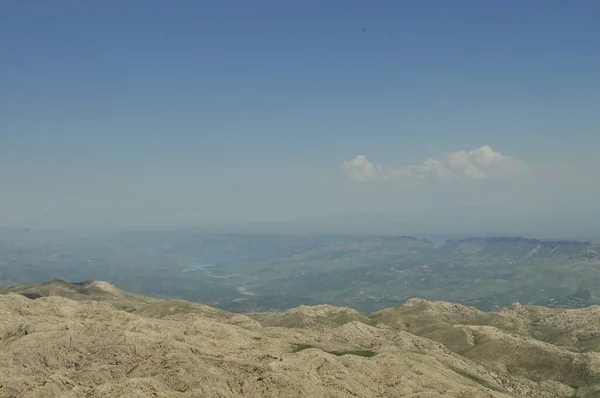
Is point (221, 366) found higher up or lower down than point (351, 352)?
higher up

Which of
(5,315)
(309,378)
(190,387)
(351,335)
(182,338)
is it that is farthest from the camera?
(351,335)

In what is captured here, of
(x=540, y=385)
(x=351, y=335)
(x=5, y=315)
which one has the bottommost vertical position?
(x=540, y=385)

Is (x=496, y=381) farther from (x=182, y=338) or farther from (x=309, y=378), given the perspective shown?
(x=182, y=338)

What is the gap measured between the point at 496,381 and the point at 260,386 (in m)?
83.0

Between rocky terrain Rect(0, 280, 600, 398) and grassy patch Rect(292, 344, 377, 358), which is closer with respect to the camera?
rocky terrain Rect(0, 280, 600, 398)

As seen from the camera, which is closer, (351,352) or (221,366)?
(221,366)

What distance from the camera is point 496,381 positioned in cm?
12700

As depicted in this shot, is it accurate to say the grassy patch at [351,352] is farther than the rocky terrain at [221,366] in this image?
Yes

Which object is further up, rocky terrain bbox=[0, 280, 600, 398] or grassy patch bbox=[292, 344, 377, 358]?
rocky terrain bbox=[0, 280, 600, 398]

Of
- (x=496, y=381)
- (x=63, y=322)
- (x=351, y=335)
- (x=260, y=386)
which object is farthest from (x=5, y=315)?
(x=496, y=381)

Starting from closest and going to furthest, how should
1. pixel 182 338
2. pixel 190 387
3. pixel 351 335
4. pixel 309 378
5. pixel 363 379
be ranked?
pixel 190 387
pixel 309 378
pixel 363 379
pixel 182 338
pixel 351 335

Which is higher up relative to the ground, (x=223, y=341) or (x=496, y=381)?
(x=223, y=341)

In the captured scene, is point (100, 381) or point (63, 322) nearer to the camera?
point (100, 381)

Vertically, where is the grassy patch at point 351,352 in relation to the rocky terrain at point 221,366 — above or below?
below
